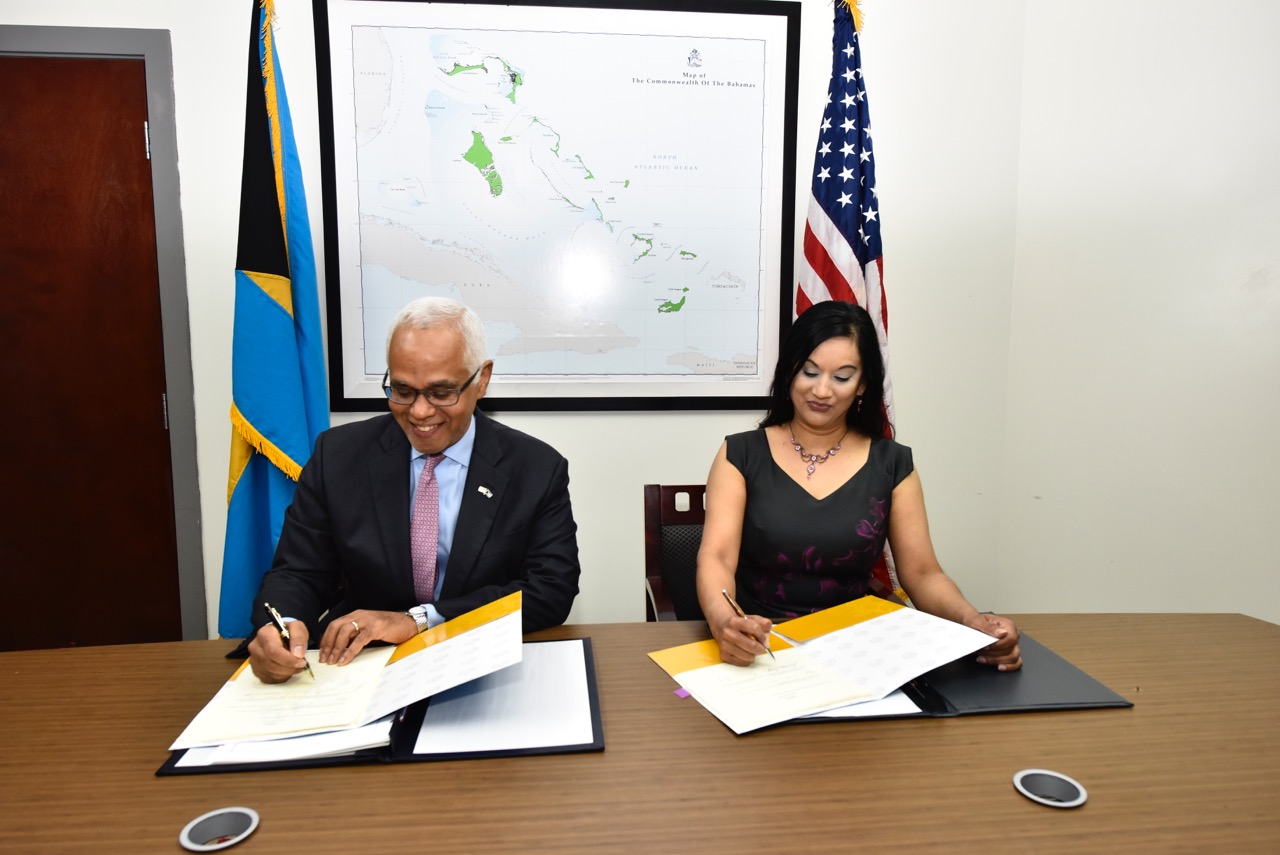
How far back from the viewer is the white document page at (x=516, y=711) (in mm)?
1027

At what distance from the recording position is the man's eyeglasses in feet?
5.00

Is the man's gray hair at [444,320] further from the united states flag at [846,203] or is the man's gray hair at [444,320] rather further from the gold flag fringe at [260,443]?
the united states flag at [846,203]

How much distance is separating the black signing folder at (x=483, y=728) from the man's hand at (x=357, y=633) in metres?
0.16

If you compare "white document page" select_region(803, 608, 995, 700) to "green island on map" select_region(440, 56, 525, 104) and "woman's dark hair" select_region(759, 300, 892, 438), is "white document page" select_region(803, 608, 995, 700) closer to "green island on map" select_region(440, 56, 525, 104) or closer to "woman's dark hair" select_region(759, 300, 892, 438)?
"woman's dark hair" select_region(759, 300, 892, 438)

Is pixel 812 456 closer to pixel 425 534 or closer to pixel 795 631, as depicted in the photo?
pixel 795 631

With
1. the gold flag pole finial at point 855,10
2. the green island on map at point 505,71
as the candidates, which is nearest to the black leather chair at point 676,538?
the green island on map at point 505,71

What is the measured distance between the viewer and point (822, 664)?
1.24 metres

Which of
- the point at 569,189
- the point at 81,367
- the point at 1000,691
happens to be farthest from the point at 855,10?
the point at 81,367

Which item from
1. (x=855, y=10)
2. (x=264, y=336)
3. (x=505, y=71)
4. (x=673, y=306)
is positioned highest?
(x=855, y=10)

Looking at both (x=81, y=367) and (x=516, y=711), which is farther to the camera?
(x=81, y=367)

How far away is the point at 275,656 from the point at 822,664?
824 millimetres

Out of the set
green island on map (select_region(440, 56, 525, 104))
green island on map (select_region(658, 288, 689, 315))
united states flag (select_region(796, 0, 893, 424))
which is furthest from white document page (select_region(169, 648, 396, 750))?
green island on map (select_region(440, 56, 525, 104))

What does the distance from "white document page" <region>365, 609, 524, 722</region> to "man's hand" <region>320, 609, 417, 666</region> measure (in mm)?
83

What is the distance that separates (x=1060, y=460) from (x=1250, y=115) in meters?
1.14
